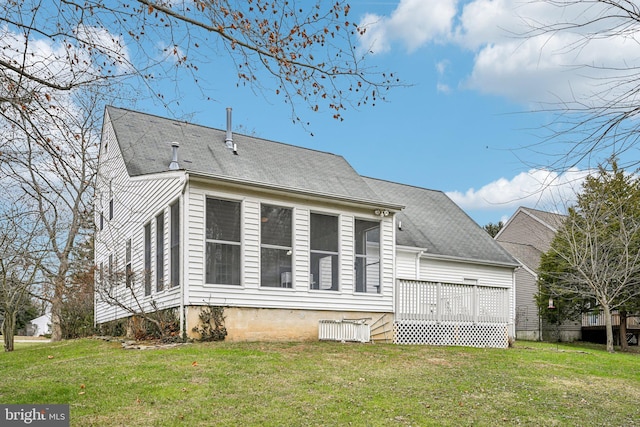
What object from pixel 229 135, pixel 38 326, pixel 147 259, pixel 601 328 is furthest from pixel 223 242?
pixel 38 326

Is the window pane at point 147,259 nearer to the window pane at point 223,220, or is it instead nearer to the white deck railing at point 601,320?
the window pane at point 223,220

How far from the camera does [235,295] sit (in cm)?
1250

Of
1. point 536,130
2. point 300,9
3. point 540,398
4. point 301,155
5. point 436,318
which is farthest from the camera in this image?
point 301,155

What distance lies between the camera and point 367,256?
48.4 feet

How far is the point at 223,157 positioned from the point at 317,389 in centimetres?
1054

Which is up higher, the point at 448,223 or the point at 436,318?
the point at 448,223

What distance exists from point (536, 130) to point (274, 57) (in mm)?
2849

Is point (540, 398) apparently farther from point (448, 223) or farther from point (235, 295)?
point (448, 223)

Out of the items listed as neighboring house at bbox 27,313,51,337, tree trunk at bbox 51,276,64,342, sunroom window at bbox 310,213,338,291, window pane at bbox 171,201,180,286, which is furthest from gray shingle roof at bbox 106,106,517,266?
neighboring house at bbox 27,313,51,337

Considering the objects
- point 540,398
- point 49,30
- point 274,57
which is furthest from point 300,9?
point 540,398

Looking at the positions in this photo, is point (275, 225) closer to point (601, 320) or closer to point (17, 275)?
point (17, 275)

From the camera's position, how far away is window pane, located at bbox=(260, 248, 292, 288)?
13.1m

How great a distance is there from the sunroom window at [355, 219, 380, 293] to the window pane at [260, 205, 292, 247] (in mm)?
2012

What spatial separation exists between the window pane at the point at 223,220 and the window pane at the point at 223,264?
20 centimetres
